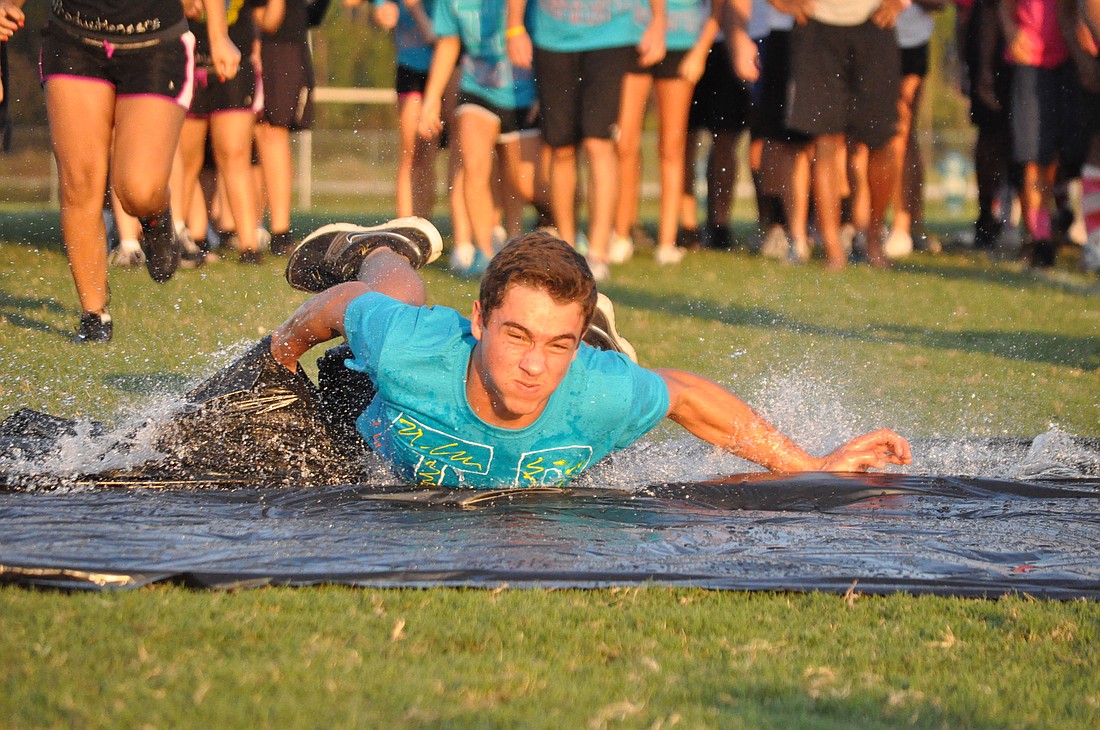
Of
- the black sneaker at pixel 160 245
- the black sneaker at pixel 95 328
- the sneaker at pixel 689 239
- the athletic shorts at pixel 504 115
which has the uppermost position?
the athletic shorts at pixel 504 115

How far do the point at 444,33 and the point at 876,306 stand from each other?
11.1 ft

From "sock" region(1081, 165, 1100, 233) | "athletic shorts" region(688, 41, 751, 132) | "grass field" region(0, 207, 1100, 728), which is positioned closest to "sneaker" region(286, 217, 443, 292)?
"grass field" region(0, 207, 1100, 728)

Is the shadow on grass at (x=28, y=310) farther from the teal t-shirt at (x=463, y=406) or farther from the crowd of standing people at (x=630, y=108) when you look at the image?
the teal t-shirt at (x=463, y=406)

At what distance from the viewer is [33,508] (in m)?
3.91

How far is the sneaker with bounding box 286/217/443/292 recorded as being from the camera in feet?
17.0

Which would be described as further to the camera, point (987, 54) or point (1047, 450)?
point (987, 54)

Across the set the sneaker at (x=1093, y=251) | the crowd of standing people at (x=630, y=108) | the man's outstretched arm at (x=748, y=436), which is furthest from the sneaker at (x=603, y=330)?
the sneaker at (x=1093, y=251)

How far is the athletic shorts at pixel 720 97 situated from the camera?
11.9 metres

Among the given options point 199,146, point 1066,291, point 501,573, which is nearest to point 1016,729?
point 501,573

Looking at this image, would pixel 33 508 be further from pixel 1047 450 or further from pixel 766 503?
pixel 1047 450

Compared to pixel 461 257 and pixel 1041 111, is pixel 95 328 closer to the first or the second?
pixel 461 257

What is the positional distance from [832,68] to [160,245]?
5011 millimetres

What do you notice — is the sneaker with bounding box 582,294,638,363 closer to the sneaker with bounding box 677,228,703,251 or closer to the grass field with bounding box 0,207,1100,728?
the grass field with bounding box 0,207,1100,728

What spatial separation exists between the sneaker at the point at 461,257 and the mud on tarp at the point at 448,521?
4.87 metres
